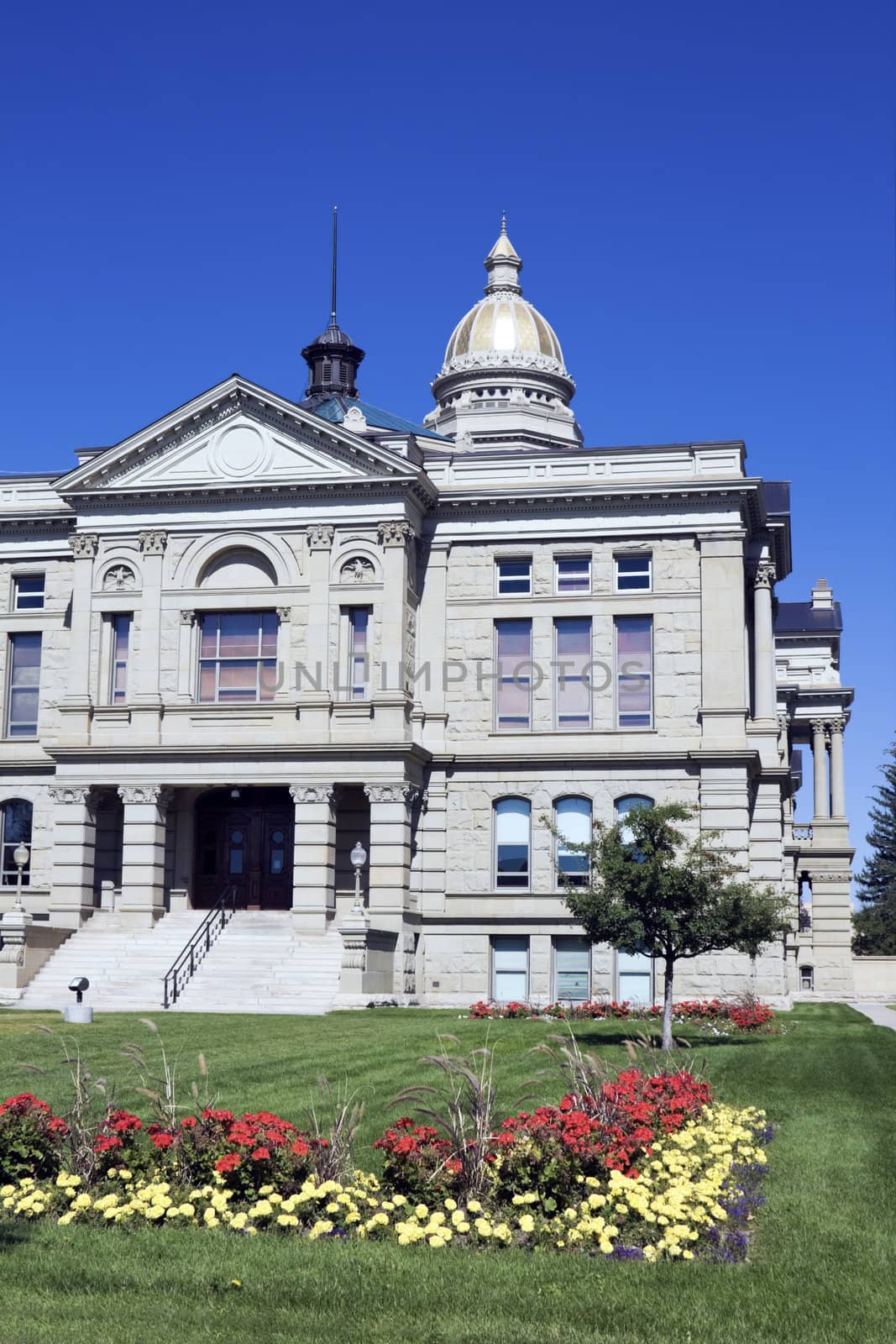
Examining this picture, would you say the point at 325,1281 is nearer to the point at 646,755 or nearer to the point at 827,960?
the point at 646,755

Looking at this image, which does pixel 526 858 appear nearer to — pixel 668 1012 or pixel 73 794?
pixel 73 794

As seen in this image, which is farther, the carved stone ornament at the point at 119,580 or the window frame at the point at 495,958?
the carved stone ornament at the point at 119,580

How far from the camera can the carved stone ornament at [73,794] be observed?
45.2m

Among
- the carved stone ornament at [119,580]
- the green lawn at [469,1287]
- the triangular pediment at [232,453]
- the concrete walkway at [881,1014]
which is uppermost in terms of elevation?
the triangular pediment at [232,453]

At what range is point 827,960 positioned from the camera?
73375 millimetres

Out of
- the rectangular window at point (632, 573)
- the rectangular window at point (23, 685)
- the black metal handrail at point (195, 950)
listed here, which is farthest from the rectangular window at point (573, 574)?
the rectangular window at point (23, 685)

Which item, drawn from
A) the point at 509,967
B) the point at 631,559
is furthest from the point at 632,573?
the point at 509,967

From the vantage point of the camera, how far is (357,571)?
45.5 meters

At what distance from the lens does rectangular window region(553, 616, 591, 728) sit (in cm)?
4616

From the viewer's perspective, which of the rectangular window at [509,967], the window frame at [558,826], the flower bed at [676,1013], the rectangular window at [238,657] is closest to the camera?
the flower bed at [676,1013]

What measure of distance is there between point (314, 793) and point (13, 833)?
10.8 m

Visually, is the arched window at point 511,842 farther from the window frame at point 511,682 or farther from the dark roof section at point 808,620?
the dark roof section at point 808,620

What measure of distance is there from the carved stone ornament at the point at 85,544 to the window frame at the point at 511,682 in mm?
11296

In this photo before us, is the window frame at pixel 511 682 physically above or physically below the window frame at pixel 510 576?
below
